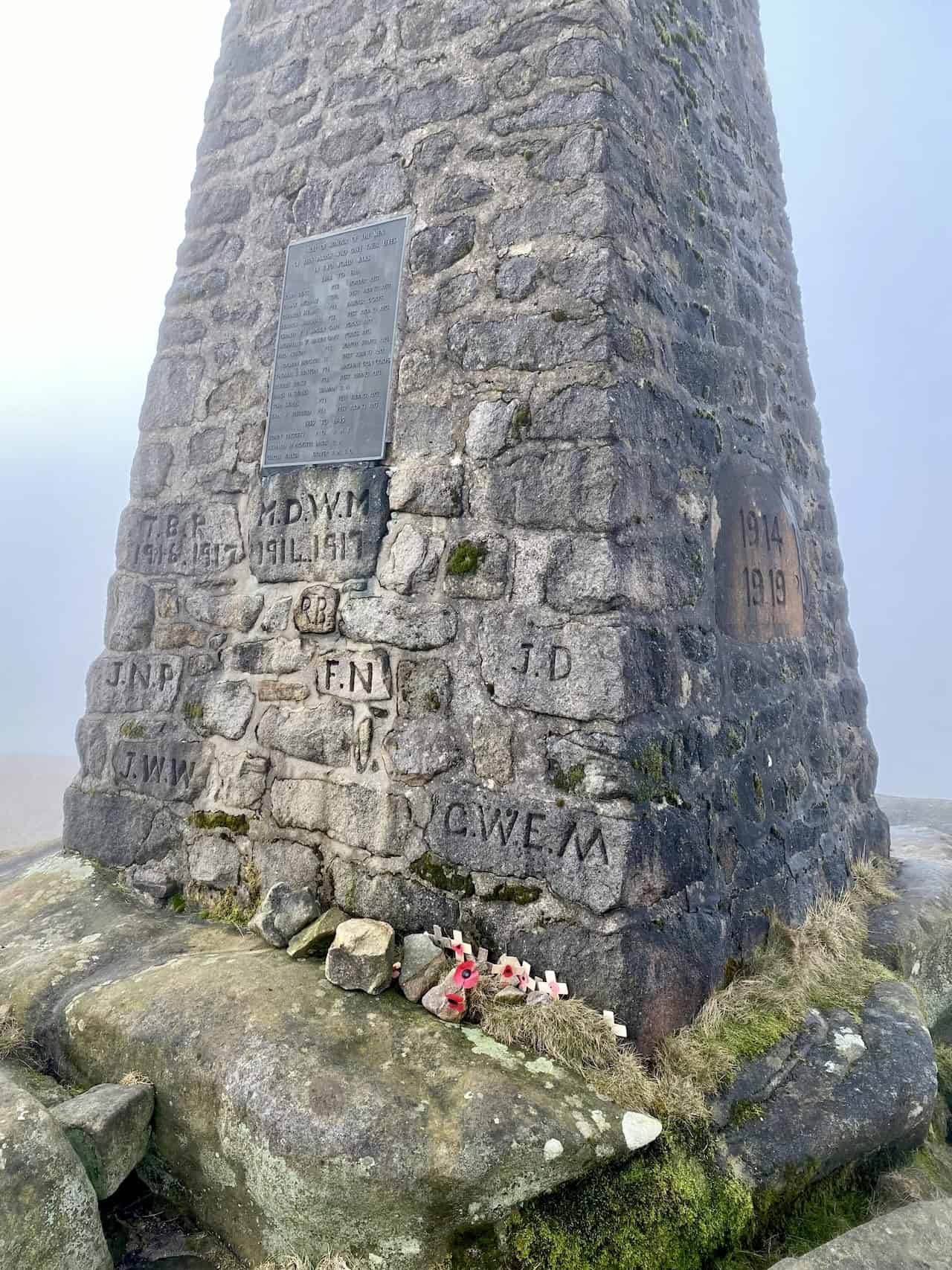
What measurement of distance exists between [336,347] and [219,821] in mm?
1837

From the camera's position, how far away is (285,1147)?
2.11 m

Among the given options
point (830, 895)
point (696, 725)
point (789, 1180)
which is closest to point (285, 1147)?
point (789, 1180)

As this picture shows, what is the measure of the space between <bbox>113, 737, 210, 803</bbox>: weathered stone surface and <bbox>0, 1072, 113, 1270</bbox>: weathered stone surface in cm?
142

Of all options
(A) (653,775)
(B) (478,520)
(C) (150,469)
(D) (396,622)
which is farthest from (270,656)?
(A) (653,775)

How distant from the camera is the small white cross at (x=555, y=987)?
8.23ft

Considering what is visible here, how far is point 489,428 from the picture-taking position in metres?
2.85

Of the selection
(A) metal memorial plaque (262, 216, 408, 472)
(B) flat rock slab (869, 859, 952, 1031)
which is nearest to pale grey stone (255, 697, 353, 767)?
(A) metal memorial plaque (262, 216, 408, 472)

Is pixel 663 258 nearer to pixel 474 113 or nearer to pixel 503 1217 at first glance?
pixel 474 113

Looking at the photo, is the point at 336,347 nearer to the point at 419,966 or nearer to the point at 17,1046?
the point at 419,966

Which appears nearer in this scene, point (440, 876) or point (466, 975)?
point (466, 975)

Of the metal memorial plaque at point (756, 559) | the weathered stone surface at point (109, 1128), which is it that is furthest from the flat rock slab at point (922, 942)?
the weathered stone surface at point (109, 1128)

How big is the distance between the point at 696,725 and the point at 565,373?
47.7 inches

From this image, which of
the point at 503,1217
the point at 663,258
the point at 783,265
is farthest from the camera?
the point at 783,265

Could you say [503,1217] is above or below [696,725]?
below
